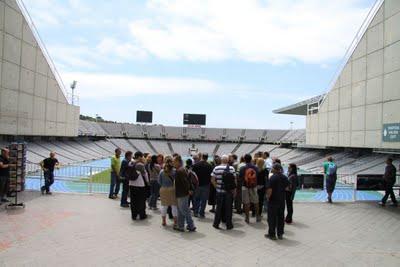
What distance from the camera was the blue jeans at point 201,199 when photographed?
26.3 ft

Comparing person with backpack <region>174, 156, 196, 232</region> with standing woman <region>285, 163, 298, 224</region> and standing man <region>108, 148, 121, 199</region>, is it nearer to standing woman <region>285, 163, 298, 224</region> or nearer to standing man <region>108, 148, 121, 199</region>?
standing woman <region>285, 163, 298, 224</region>

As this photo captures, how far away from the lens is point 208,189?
8.08 m

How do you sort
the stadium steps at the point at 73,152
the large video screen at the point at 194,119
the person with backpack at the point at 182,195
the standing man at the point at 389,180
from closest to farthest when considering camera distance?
the person with backpack at the point at 182,195
the standing man at the point at 389,180
the stadium steps at the point at 73,152
the large video screen at the point at 194,119

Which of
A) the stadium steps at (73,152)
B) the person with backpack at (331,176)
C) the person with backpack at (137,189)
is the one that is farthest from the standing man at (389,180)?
the stadium steps at (73,152)

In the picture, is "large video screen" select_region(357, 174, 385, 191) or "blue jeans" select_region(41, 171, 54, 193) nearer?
"blue jeans" select_region(41, 171, 54, 193)

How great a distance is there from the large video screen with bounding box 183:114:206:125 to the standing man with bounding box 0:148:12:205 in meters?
53.7

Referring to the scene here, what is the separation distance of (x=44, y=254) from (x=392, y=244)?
267 inches

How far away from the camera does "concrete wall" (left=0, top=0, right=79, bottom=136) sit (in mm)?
22234

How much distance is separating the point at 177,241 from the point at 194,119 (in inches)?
2260

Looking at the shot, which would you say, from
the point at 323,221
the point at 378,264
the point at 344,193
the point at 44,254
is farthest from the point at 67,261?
the point at 344,193

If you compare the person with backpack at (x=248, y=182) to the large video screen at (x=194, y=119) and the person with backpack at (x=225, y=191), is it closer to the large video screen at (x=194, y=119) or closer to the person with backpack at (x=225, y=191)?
the person with backpack at (x=225, y=191)

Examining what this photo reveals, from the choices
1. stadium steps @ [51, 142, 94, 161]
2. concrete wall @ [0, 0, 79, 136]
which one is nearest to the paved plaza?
concrete wall @ [0, 0, 79, 136]

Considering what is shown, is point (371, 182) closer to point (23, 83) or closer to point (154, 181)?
point (154, 181)

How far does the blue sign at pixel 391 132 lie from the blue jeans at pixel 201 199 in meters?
12.6
